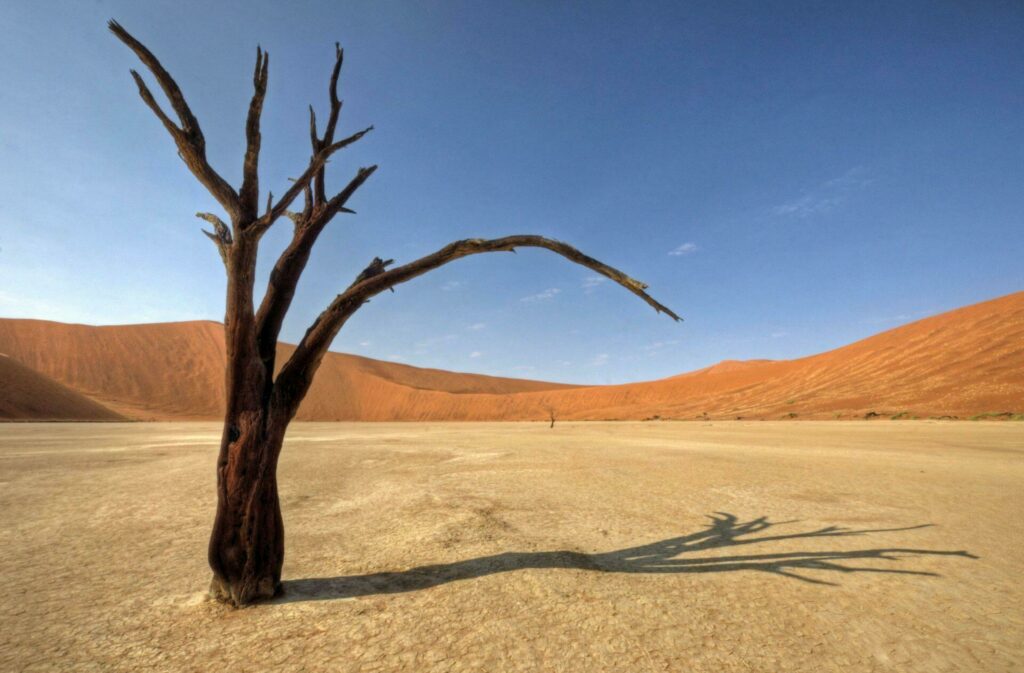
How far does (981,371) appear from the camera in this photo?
2573 centimetres

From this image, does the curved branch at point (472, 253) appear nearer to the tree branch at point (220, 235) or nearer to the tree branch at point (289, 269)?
the tree branch at point (289, 269)

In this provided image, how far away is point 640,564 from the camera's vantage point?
4031mm

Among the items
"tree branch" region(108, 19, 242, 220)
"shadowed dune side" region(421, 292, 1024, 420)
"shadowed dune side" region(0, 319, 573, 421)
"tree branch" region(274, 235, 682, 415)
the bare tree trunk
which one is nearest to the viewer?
"tree branch" region(108, 19, 242, 220)

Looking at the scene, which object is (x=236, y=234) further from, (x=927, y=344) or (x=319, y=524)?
(x=927, y=344)

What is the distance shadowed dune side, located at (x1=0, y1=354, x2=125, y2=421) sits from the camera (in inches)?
1281

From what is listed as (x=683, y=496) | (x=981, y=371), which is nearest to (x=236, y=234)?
(x=683, y=496)

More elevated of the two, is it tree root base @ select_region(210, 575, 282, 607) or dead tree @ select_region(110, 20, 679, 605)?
dead tree @ select_region(110, 20, 679, 605)

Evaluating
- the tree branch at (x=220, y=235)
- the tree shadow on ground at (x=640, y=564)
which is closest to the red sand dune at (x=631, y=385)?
the tree shadow on ground at (x=640, y=564)

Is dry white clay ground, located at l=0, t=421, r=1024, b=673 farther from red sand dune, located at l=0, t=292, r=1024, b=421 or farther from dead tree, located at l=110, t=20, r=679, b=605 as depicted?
red sand dune, located at l=0, t=292, r=1024, b=421

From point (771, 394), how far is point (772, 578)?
1565 inches

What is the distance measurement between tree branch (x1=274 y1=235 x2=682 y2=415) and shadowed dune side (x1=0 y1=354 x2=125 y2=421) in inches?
1703

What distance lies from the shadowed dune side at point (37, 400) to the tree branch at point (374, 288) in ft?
142

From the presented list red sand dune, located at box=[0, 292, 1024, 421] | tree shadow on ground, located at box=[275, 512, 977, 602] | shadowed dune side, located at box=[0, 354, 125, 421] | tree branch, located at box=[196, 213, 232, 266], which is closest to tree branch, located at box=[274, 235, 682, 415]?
tree branch, located at box=[196, 213, 232, 266]

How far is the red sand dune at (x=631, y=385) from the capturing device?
2670 cm
